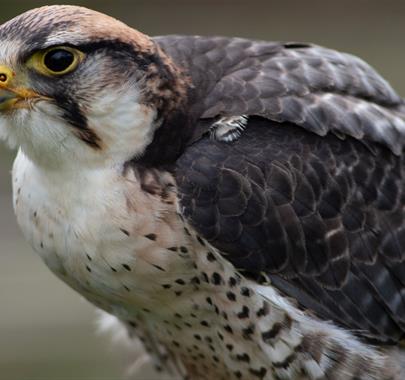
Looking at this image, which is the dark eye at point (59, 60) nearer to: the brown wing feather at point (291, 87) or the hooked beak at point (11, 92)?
the hooked beak at point (11, 92)

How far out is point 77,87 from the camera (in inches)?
196

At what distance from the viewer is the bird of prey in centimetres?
500

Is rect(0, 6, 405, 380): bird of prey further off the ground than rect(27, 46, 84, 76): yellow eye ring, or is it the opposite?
rect(27, 46, 84, 76): yellow eye ring

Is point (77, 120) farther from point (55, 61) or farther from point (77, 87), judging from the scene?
point (55, 61)

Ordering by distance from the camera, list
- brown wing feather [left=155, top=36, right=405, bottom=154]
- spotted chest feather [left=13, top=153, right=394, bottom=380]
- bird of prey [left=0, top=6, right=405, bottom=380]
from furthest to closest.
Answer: brown wing feather [left=155, top=36, right=405, bottom=154], spotted chest feather [left=13, top=153, right=394, bottom=380], bird of prey [left=0, top=6, right=405, bottom=380]

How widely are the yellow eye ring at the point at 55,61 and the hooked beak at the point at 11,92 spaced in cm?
8

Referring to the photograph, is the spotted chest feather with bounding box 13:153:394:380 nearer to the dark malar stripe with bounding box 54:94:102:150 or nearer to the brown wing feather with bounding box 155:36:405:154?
the dark malar stripe with bounding box 54:94:102:150

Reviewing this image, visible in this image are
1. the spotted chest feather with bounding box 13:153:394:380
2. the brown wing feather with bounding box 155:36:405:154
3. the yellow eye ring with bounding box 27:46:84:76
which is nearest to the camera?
the yellow eye ring with bounding box 27:46:84:76

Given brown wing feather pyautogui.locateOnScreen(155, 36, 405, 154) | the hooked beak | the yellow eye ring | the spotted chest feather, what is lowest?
the spotted chest feather

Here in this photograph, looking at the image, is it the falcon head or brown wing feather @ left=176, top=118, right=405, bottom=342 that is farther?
brown wing feather @ left=176, top=118, right=405, bottom=342

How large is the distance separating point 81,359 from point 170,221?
359 centimetres

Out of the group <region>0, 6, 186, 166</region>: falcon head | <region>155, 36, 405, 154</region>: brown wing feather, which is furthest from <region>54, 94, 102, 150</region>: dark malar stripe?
<region>155, 36, 405, 154</region>: brown wing feather

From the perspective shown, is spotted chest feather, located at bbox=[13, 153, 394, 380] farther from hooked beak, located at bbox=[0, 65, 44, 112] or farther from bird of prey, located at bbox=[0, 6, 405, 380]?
hooked beak, located at bbox=[0, 65, 44, 112]

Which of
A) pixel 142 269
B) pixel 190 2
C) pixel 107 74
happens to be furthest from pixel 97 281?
pixel 190 2
